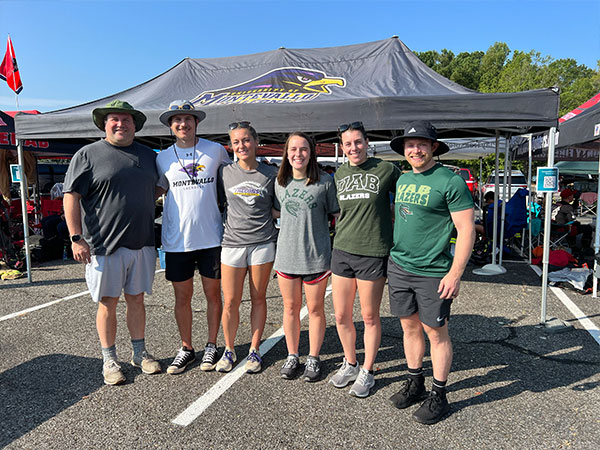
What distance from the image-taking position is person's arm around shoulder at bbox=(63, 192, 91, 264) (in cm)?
289

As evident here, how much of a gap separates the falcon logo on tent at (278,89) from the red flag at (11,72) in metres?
4.03

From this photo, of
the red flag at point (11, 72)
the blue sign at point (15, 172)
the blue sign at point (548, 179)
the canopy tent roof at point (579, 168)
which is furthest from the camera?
the canopy tent roof at point (579, 168)

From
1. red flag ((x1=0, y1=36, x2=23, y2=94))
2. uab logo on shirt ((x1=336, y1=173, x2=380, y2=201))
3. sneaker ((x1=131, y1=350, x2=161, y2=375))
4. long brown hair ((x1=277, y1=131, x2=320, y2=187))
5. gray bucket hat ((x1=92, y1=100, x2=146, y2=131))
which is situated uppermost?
red flag ((x1=0, y1=36, x2=23, y2=94))

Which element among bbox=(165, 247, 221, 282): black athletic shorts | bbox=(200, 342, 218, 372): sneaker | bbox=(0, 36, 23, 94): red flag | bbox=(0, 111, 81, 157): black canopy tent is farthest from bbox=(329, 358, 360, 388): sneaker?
bbox=(0, 36, 23, 94): red flag

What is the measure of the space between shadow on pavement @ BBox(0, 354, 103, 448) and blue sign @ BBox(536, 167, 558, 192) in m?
4.43

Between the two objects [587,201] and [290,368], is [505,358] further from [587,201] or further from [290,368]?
[587,201]

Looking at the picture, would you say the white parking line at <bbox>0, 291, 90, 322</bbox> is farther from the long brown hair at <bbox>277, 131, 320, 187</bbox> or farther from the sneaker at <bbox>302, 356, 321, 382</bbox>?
the long brown hair at <bbox>277, 131, 320, 187</bbox>

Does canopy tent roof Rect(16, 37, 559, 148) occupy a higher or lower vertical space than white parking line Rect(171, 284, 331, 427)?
higher

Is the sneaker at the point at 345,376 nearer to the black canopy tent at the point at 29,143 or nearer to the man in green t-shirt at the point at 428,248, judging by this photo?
the man in green t-shirt at the point at 428,248

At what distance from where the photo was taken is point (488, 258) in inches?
287

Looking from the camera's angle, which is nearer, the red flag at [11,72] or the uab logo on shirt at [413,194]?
the uab logo on shirt at [413,194]

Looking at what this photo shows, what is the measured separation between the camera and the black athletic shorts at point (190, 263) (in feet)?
10.4

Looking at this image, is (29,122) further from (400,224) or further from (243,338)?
(400,224)

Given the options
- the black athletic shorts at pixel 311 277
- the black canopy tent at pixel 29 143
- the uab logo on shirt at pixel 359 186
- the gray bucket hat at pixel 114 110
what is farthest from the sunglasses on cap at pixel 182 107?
the black canopy tent at pixel 29 143
